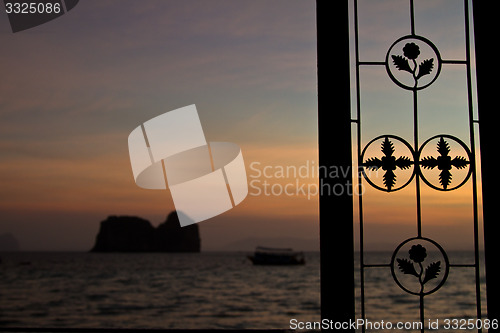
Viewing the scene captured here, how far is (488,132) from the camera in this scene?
1.71 m

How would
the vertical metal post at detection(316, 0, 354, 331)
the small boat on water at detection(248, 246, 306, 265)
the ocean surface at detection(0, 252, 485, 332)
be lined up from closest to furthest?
the vertical metal post at detection(316, 0, 354, 331) → the ocean surface at detection(0, 252, 485, 332) → the small boat on water at detection(248, 246, 306, 265)

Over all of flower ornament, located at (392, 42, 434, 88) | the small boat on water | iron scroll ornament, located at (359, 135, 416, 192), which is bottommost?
the small boat on water

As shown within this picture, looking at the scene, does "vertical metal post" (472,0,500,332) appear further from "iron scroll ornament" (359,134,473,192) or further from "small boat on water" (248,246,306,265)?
"small boat on water" (248,246,306,265)

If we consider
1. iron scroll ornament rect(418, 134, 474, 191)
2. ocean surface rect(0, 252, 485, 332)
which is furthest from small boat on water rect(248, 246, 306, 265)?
iron scroll ornament rect(418, 134, 474, 191)

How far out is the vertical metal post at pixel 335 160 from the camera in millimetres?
1584

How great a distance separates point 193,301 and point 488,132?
21778 mm

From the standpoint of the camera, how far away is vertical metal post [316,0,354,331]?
1.58 meters

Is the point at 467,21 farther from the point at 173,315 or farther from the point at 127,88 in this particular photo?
the point at 173,315

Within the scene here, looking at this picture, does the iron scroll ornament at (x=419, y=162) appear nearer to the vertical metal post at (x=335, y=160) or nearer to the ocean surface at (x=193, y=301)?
the vertical metal post at (x=335, y=160)

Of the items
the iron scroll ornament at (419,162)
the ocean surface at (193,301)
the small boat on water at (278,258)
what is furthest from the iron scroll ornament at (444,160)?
the small boat on water at (278,258)

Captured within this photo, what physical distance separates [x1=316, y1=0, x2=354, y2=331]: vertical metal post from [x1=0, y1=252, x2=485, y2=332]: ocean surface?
1362 cm

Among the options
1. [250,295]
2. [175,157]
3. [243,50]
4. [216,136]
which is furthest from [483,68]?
[250,295]

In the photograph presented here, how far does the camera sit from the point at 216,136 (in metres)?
12.4

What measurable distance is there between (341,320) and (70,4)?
2703 mm
